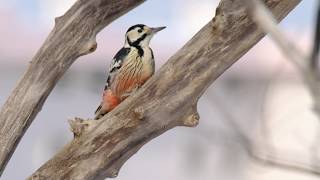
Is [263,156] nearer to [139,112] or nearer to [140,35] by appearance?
[139,112]

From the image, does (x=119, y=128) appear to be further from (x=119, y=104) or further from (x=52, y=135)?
(x=52, y=135)

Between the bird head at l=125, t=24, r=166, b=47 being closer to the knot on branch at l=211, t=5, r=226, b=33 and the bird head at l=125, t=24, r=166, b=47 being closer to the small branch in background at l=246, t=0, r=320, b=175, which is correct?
the knot on branch at l=211, t=5, r=226, b=33

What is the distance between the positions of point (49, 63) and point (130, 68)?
0.21 metres

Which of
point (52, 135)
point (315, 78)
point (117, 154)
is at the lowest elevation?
point (315, 78)

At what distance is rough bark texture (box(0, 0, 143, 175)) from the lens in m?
2.04

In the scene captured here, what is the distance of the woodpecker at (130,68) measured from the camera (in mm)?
2029

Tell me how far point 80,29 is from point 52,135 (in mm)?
3014

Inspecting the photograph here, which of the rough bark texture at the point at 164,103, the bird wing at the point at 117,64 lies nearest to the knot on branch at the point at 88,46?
the bird wing at the point at 117,64

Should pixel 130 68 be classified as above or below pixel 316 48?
above

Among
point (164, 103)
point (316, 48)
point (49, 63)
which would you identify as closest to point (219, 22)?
point (164, 103)

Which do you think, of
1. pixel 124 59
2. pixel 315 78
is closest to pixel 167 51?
pixel 124 59

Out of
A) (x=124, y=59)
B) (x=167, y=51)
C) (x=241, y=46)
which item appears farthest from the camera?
(x=167, y=51)

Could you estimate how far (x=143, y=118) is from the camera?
189 centimetres

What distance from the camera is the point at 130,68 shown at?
2070mm
